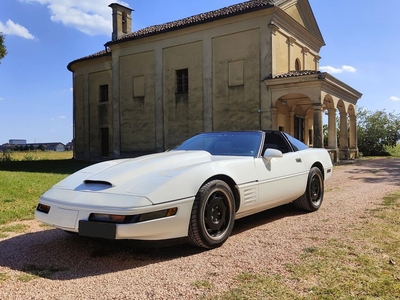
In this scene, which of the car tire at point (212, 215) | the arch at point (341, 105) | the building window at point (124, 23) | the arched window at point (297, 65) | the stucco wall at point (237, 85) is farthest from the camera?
the building window at point (124, 23)

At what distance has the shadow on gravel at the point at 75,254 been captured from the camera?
3211mm

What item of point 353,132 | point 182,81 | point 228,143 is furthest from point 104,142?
point 228,143

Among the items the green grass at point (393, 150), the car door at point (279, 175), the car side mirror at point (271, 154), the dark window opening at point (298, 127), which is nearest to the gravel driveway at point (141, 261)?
the car door at point (279, 175)

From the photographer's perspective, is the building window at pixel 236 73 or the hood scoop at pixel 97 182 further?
the building window at pixel 236 73

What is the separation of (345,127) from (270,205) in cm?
2001

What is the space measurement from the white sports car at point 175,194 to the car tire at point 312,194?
659 millimetres

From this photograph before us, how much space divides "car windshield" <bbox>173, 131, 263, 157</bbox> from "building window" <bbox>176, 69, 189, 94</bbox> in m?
16.7

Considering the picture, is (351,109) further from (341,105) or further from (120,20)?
(120,20)

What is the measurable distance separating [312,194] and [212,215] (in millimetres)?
2603

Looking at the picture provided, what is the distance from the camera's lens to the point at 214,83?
20.3m

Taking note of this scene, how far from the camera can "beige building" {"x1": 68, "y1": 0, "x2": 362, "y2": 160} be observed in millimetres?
18484

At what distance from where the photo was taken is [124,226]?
3.15 m

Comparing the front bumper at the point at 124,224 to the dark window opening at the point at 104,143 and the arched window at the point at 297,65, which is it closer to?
the arched window at the point at 297,65

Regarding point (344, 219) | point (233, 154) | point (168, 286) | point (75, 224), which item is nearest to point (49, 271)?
point (75, 224)
